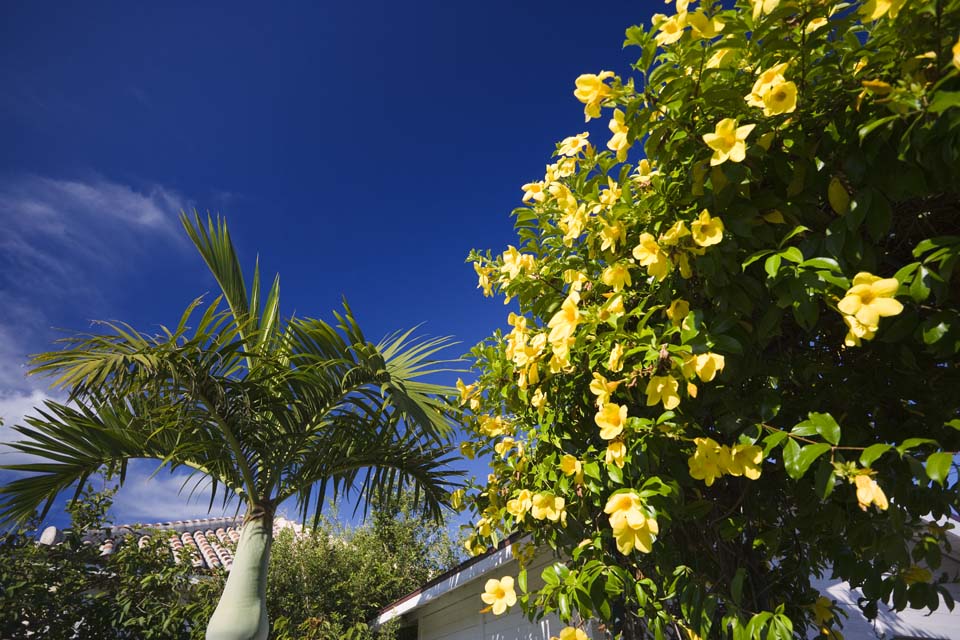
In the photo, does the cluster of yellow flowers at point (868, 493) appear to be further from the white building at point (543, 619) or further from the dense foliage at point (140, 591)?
the dense foliage at point (140, 591)

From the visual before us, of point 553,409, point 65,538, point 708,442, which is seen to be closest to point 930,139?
point 708,442

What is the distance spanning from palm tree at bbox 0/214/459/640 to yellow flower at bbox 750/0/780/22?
9.79ft

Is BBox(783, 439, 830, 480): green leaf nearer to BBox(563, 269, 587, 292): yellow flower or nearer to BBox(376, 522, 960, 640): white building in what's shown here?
BBox(563, 269, 587, 292): yellow flower

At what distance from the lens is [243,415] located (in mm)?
3561

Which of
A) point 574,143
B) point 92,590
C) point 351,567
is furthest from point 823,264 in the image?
point 351,567

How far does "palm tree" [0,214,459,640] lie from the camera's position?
3.13 m

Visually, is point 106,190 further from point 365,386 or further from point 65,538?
point 365,386

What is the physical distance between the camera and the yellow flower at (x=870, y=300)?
902 mm

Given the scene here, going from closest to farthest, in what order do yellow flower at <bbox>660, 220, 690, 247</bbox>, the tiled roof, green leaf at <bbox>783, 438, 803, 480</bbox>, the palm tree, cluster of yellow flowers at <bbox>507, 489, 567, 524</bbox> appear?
1. green leaf at <bbox>783, 438, 803, 480</bbox>
2. yellow flower at <bbox>660, 220, 690, 247</bbox>
3. cluster of yellow flowers at <bbox>507, 489, 567, 524</bbox>
4. the palm tree
5. the tiled roof

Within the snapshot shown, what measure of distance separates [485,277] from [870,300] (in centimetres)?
156

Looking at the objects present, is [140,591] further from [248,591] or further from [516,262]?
[516,262]

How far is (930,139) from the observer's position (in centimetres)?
92

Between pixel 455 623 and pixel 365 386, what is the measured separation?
309 centimetres

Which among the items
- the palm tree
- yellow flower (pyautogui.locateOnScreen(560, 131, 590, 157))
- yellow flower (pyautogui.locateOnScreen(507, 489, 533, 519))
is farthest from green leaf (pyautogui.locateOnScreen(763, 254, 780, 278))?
the palm tree
